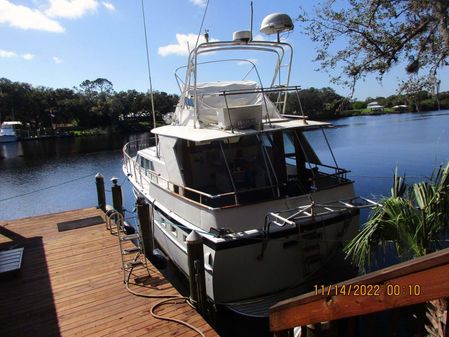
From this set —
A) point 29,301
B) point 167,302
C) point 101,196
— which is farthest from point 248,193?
point 101,196

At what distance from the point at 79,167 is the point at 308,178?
89.0 feet

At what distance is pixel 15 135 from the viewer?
62500 millimetres

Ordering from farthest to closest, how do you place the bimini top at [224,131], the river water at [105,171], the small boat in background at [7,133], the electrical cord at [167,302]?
the small boat in background at [7,133] < the river water at [105,171] < the bimini top at [224,131] < the electrical cord at [167,302]

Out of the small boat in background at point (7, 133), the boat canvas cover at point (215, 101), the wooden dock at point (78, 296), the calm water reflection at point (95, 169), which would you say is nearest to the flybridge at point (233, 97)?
the boat canvas cover at point (215, 101)

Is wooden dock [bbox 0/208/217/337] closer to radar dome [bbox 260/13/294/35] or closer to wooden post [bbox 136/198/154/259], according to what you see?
wooden post [bbox 136/198/154/259]

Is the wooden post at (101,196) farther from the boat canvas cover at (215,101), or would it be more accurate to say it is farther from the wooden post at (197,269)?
the wooden post at (197,269)

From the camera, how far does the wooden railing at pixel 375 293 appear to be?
1344mm

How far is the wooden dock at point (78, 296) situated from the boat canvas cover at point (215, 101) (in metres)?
3.72

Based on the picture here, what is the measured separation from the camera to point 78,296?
6.38m

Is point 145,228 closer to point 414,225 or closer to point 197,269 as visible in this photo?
point 197,269

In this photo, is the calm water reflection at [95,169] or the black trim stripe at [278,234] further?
the calm water reflection at [95,169]

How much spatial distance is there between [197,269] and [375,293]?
5.32m

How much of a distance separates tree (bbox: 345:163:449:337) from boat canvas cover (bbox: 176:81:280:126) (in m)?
4.58

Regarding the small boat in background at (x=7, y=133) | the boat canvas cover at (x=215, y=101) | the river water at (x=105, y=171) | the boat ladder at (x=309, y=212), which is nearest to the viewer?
the boat ladder at (x=309, y=212)
